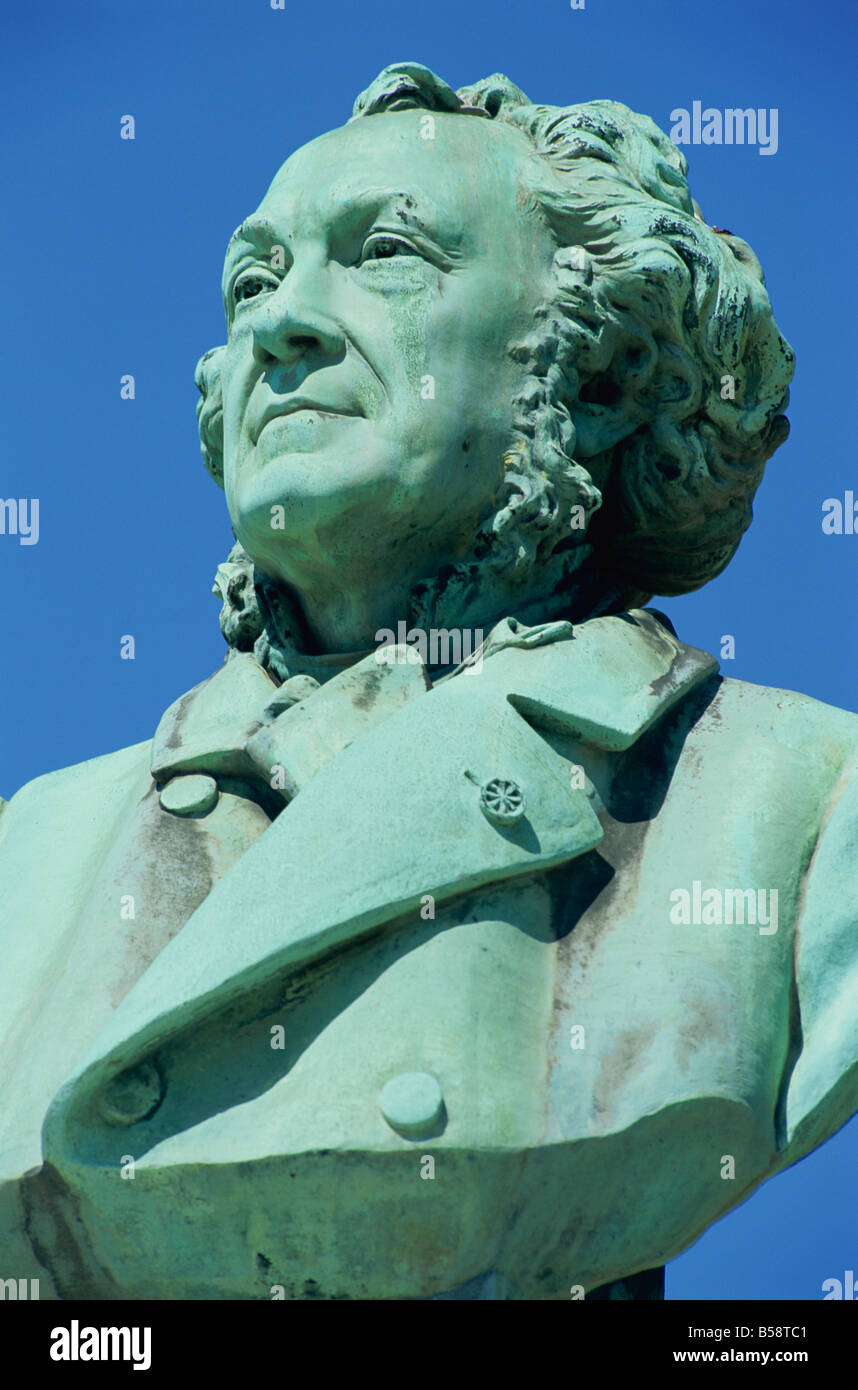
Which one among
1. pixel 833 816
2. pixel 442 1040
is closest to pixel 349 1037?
pixel 442 1040

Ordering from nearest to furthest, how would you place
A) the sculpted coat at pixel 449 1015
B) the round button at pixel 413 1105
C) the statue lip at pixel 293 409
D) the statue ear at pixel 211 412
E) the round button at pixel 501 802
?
the round button at pixel 413 1105 < the sculpted coat at pixel 449 1015 < the round button at pixel 501 802 < the statue lip at pixel 293 409 < the statue ear at pixel 211 412

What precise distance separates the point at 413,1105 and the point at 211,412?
3267 millimetres

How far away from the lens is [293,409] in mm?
9773

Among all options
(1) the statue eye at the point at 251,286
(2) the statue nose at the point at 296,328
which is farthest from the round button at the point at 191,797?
(1) the statue eye at the point at 251,286

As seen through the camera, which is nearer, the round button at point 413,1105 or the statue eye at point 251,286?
the round button at point 413,1105

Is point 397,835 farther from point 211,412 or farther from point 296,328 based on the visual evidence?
point 211,412

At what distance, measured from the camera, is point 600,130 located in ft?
34.6

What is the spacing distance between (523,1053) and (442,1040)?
0.82 feet

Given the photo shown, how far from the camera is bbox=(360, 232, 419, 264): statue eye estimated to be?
32.4 feet

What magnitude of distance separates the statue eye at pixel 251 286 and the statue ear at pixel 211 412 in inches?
15.7

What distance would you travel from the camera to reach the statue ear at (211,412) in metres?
10.7

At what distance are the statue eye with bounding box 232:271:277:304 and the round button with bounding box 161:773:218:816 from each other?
1.68 meters

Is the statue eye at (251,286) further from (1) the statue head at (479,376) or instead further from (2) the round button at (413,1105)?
(2) the round button at (413,1105)
